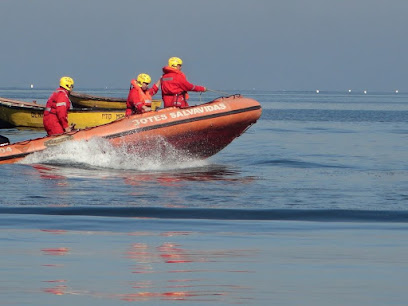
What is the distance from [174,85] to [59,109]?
243 centimetres

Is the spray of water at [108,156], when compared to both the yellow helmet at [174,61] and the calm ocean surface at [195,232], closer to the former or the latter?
the calm ocean surface at [195,232]

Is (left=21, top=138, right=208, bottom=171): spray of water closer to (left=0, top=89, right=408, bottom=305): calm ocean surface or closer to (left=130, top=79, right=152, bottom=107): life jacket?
(left=0, top=89, right=408, bottom=305): calm ocean surface

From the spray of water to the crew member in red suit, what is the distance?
0.98m

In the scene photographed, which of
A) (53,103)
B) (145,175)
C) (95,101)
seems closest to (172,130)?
(145,175)

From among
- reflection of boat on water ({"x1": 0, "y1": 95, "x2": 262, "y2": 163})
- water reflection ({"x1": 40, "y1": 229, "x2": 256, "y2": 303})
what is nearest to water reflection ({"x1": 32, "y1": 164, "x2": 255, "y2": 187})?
reflection of boat on water ({"x1": 0, "y1": 95, "x2": 262, "y2": 163})

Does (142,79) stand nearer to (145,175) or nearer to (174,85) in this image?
(174,85)

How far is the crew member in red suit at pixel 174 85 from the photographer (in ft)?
68.5

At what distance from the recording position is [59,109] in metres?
20.0

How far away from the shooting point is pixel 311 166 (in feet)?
75.2

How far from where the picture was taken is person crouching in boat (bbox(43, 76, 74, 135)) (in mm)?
19891

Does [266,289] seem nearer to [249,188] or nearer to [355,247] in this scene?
[355,247]

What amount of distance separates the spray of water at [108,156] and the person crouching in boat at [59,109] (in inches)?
18.0

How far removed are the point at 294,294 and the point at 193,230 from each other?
3.80m

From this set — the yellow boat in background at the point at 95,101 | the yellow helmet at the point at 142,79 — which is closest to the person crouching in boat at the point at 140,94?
the yellow helmet at the point at 142,79
